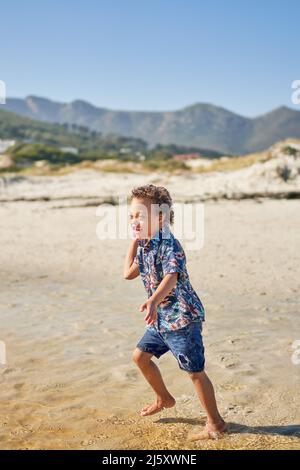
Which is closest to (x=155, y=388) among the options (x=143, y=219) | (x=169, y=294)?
(x=169, y=294)

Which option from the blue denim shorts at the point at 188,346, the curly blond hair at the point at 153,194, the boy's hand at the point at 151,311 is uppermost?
the curly blond hair at the point at 153,194

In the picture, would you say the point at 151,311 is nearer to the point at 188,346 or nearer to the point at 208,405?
the point at 188,346

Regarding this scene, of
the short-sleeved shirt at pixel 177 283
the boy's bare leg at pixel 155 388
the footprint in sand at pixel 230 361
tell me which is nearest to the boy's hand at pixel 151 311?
the short-sleeved shirt at pixel 177 283

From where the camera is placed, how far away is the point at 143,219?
12.6 ft

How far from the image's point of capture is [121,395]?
4656mm

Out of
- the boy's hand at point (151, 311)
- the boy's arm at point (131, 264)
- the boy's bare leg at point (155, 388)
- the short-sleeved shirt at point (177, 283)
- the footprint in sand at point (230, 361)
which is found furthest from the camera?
the footprint in sand at point (230, 361)

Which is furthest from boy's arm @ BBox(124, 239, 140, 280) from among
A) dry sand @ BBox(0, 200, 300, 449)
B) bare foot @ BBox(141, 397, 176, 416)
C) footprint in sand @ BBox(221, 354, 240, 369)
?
footprint in sand @ BBox(221, 354, 240, 369)

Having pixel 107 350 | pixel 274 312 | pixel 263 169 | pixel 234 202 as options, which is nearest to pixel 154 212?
pixel 107 350

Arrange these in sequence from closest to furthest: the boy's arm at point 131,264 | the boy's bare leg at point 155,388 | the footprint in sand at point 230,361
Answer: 1. the boy's arm at point 131,264
2. the boy's bare leg at point 155,388
3. the footprint in sand at point 230,361

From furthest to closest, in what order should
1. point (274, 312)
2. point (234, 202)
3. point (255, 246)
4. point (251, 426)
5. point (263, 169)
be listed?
1. point (263, 169)
2. point (234, 202)
3. point (255, 246)
4. point (274, 312)
5. point (251, 426)

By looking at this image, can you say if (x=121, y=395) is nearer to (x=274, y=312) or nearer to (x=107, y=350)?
(x=107, y=350)

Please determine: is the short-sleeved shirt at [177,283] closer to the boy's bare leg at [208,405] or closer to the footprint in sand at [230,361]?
the boy's bare leg at [208,405]

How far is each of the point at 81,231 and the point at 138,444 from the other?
37.1 feet

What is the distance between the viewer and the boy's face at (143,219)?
3.81 m
